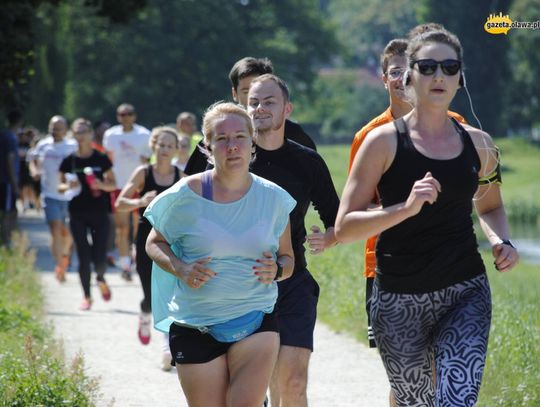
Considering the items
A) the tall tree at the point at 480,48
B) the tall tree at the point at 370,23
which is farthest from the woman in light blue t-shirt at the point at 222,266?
the tall tree at the point at 370,23

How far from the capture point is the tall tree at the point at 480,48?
212 feet

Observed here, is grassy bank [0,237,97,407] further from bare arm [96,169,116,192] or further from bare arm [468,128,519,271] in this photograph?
bare arm [468,128,519,271]

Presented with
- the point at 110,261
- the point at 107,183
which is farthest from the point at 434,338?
the point at 110,261

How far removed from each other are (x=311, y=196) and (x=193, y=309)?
142cm

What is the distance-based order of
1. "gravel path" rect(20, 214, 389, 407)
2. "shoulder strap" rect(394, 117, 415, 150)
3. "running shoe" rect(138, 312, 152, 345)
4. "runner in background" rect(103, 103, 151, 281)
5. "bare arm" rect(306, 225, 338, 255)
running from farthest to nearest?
"runner in background" rect(103, 103, 151, 281) → "running shoe" rect(138, 312, 152, 345) → "gravel path" rect(20, 214, 389, 407) → "bare arm" rect(306, 225, 338, 255) → "shoulder strap" rect(394, 117, 415, 150)

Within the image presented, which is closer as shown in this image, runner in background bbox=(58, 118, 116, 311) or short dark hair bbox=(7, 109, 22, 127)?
runner in background bbox=(58, 118, 116, 311)

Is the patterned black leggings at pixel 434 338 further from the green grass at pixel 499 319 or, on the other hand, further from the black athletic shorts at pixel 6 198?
the black athletic shorts at pixel 6 198

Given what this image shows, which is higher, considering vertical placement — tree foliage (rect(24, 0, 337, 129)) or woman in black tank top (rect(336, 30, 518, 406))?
woman in black tank top (rect(336, 30, 518, 406))

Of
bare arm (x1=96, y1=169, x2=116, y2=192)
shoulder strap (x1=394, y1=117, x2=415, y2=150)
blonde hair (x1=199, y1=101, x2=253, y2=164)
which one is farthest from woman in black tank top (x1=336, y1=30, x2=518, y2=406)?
bare arm (x1=96, y1=169, x2=116, y2=192)

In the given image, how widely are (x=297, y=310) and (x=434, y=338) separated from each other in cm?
137

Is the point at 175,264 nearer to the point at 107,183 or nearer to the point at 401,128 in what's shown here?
the point at 401,128

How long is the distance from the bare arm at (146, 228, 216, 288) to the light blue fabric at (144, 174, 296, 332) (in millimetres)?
50

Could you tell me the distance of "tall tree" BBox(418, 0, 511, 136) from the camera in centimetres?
6469

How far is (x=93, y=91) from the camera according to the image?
6000 centimetres
